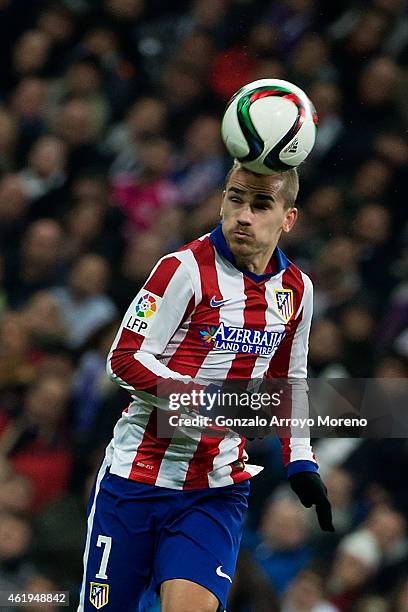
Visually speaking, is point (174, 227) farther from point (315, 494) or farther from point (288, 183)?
point (315, 494)

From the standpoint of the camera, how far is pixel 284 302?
352cm

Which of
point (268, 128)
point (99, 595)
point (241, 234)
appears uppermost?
point (268, 128)

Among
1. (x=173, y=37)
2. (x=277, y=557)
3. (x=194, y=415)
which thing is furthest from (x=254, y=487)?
(x=173, y=37)

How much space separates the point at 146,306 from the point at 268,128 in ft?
1.98

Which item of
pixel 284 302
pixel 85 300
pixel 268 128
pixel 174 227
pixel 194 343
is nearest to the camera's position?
pixel 268 128

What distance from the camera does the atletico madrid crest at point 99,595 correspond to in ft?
11.2

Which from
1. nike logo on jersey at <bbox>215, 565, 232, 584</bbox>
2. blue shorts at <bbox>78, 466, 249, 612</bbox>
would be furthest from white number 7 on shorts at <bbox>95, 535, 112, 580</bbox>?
nike logo on jersey at <bbox>215, 565, 232, 584</bbox>

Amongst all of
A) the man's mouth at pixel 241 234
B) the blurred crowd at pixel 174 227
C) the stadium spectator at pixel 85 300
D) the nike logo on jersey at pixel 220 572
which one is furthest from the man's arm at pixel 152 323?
the stadium spectator at pixel 85 300

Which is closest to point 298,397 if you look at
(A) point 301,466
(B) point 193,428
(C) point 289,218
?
(A) point 301,466

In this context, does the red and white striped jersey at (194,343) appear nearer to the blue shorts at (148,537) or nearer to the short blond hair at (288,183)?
the blue shorts at (148,537)

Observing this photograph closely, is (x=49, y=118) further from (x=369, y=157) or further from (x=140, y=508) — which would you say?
(x=140, y=508)

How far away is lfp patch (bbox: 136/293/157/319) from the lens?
3289mm

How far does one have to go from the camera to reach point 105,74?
6684mm

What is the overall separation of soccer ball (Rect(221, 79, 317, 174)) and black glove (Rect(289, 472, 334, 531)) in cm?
92
